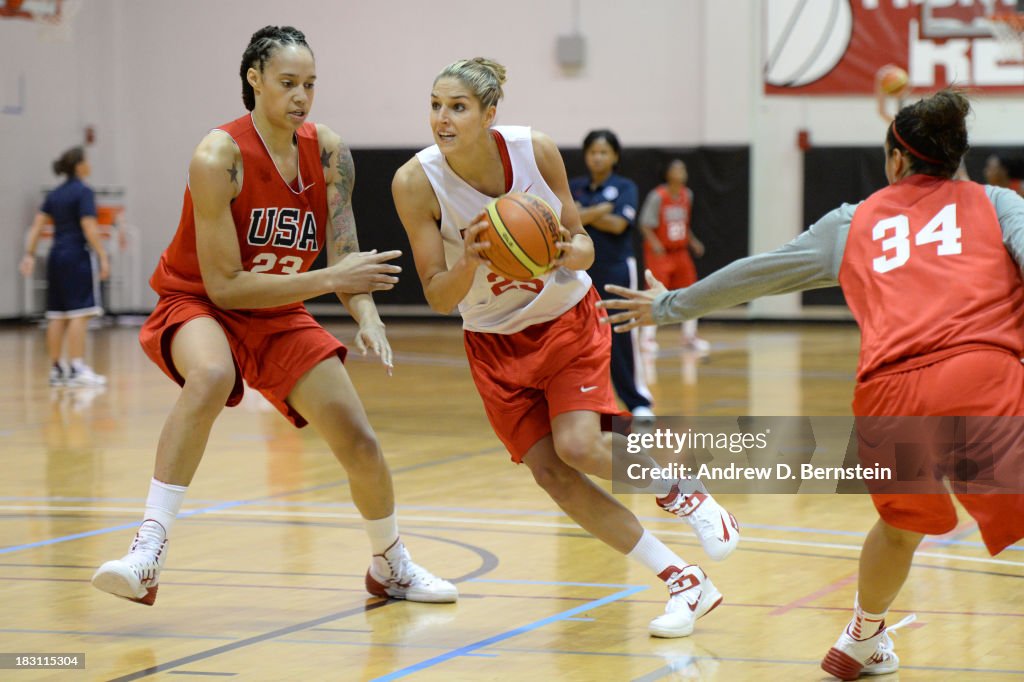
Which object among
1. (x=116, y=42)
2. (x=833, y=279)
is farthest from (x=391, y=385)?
(x=116, y=42)

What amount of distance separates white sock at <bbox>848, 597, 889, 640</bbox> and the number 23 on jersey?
3.14ft

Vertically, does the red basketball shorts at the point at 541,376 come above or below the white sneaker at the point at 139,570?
above

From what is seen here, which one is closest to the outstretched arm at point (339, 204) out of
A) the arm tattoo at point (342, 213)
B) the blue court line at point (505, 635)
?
the arm tattoo at point (342, 213)

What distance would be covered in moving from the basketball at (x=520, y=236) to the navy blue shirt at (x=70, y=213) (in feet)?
27.3

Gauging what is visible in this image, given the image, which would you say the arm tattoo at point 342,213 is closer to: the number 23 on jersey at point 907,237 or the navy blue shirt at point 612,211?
the number 23 on jersey at point 907,237

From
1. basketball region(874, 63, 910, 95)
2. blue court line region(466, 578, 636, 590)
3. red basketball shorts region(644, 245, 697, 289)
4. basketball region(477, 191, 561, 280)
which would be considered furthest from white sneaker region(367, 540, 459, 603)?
basketball region(874, 63, 910, 95)

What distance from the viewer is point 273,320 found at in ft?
14.9

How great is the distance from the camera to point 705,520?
14.1 feet

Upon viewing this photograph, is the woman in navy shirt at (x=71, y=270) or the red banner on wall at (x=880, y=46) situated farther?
the red banner on wall at (x=880, y=46)

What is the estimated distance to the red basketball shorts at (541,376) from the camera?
4.25 m

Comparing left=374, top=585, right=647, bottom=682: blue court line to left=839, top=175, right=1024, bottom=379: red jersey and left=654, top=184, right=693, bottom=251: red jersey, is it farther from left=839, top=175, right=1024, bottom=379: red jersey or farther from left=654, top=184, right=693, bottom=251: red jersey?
left=654, top=184, right=693, bottom=251: red jersey

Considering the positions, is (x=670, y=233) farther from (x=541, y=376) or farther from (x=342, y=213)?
(x=541, y=376)

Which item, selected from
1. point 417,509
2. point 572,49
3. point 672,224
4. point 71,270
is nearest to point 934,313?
point 417,509

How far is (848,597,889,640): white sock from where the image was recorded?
3648 mm
